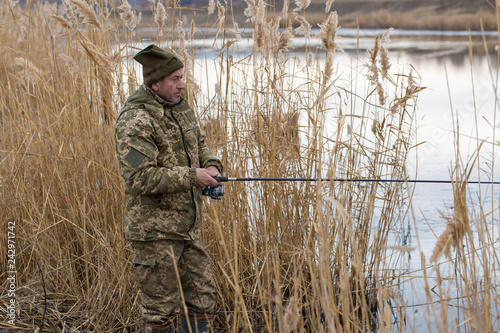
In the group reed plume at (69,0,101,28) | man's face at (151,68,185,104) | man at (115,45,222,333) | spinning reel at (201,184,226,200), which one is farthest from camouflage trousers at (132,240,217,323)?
reed plume at (69,0,101,28)

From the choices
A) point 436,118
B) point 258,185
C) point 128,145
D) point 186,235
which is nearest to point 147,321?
point 186,235

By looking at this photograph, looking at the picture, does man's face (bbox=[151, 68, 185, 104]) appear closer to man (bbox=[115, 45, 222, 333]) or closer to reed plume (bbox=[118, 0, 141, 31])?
man (bbox=[115, 45, 222, 333])

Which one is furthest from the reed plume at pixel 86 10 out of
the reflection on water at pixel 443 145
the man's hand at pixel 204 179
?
the reflection on water at pixel 443 145

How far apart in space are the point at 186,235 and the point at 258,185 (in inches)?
29.2

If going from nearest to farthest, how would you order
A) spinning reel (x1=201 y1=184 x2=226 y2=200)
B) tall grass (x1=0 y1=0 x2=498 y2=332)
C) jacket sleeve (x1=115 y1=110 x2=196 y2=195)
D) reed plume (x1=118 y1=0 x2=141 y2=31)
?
1. jacket sleeve (x1=115 y1=110 x2=196 y2=195)
2. spinning reel (x1=201 y1=184 x2=226 y2=200)
3. tall grass (x1=0 y1=0 x2=498 y2=332)
4. reed plume (x1=118 y1=0 x2=141 y2=31)

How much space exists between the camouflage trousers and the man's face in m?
0.57

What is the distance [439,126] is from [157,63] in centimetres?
450

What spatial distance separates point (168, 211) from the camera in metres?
2.35

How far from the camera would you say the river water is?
8.88 feet

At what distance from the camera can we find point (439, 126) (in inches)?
244

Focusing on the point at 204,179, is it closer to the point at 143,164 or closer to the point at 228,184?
the point at 143,164

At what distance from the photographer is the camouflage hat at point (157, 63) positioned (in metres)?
2.33

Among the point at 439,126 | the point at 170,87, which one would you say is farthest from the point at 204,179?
the point at 439,126

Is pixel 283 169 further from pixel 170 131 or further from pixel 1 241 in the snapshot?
pixel 1 241
